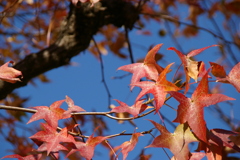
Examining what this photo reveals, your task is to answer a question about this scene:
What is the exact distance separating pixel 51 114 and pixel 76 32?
0.57 metres

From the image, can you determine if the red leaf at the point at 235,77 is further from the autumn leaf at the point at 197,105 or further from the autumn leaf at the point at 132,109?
the autumn leaf at the point at 132,109

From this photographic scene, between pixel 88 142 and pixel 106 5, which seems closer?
pixel 88 142

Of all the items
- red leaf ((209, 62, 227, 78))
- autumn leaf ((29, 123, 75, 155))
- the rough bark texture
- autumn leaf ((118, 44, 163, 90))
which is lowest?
autumn leaf ((29, 123, 75, 155))

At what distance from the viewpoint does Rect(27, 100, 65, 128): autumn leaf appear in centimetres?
75

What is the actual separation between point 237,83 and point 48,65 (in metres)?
0.76

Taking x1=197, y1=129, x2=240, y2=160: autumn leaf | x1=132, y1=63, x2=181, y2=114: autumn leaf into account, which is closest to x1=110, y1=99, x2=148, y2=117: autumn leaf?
x1=132, y1=63, x2=181, y2=114: autumn leaf

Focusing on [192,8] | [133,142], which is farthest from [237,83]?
[192,8]

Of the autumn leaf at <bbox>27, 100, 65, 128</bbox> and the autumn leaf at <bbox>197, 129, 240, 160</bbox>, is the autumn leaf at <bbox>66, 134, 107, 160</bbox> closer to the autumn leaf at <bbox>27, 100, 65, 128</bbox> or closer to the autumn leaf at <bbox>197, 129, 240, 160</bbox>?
the autumn leaf at <bbox>27, 100, 65, 128</bbox>

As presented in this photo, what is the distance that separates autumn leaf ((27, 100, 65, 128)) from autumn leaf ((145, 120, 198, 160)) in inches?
10.1

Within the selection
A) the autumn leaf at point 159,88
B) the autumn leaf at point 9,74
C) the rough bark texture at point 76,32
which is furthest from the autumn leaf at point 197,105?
the rough bark texture at point 76,32

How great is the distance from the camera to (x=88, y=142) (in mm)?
771

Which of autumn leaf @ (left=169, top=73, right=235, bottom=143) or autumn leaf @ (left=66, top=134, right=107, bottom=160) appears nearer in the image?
autumn leaf @ (left=169, top=73, right=235, bottom=143)

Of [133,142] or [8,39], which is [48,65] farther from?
[8,39]

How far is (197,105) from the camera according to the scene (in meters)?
0.66
